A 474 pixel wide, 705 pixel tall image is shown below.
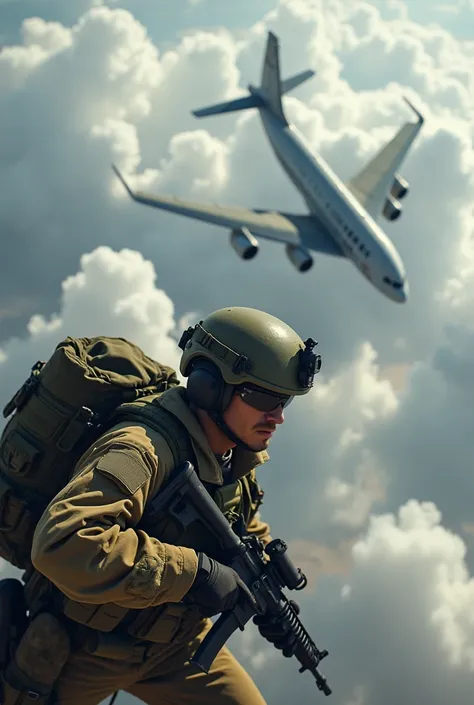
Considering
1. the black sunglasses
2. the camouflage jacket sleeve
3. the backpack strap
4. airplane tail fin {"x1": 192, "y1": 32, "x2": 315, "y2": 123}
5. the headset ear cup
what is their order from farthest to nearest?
airplane tail fin {"x1": 192, "y1": 32, "x2": 315, "y2": 123} < the black sunglasses < the headset ear cup < the backpack strap < the camouflage jacket sleeve

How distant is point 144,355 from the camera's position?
7340 mm

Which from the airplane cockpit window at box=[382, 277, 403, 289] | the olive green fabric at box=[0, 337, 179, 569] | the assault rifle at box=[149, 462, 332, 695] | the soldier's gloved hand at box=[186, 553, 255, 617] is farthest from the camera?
the airplane cockpit window at box=[382, 277, 403, 289]

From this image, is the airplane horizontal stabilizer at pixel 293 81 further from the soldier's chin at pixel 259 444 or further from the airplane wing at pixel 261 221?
the soldier's chin at pixel 259 444

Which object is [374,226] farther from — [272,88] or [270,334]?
[270,334]

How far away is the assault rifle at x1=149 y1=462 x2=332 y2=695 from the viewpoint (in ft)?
19.7

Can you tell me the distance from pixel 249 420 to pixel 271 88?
218 feet

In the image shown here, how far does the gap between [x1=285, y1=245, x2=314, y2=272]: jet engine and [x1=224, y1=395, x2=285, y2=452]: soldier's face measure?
4392 centimetres

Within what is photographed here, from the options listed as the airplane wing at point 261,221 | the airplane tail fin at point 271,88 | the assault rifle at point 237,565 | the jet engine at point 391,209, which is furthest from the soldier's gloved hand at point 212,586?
the airplane tail fin at point 271,88

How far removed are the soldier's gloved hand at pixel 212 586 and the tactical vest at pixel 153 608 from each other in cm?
46

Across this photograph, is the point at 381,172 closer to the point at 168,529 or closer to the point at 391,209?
the point at 391,209

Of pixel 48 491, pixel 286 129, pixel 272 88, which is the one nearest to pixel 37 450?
pixel 48 491

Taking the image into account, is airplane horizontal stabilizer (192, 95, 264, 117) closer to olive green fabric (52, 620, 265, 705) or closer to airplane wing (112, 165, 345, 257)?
airplane wing (112, 165, 345, 257)

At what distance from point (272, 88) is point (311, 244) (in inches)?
839

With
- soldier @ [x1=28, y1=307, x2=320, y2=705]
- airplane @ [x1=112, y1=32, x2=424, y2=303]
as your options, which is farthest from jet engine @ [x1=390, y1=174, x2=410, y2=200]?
soldier @ [x1=28, y1=307, x2=320, y2=705]
